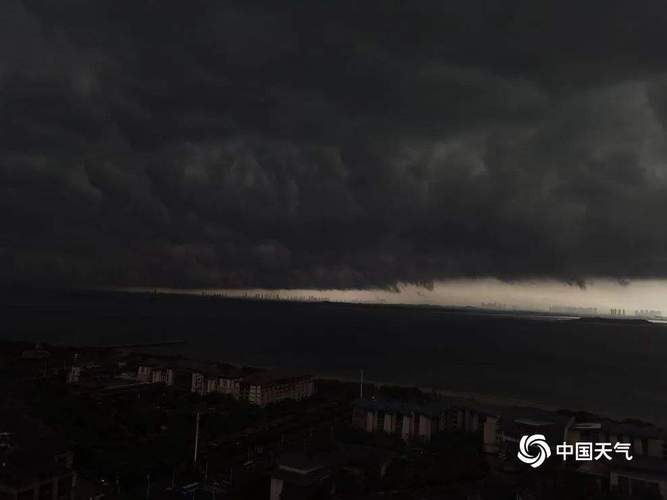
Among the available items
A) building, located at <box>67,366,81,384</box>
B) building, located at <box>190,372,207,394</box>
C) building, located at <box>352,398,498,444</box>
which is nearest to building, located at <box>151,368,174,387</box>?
building, located at <box>190,372,207,394</box>

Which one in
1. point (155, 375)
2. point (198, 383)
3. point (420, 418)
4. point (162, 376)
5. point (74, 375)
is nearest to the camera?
point (420, 418)

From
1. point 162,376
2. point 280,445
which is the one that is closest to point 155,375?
point 162,376

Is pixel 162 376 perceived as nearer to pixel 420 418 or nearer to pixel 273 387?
pixel 273 387

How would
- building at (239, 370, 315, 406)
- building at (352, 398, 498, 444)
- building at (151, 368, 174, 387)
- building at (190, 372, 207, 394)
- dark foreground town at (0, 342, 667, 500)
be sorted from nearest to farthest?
1. dark foreground town at (0, 342, 667, 500)
2. building at (352, 398, 498, 444)
3. building at (239, 370, 315, 406)
4. building at (190, 372, 207, 394)
5. building at (151, 368, 174, 387)

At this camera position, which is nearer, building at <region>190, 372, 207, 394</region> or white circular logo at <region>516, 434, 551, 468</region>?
white circular logo at <region>516, 434, 551, 468</region>

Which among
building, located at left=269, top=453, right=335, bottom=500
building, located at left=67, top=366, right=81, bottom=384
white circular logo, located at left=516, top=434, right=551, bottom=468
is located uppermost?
white circular logo, located at left=516, top=434, right=551, bottom=468

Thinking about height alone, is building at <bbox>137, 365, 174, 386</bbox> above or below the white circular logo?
below

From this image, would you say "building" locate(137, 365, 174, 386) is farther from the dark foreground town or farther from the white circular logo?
the white circular logo
